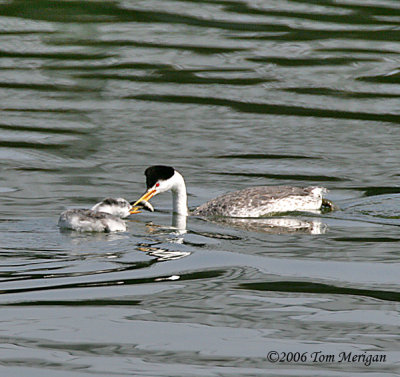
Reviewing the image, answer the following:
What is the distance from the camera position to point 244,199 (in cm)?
1388

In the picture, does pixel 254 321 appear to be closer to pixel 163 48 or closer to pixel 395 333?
pixel 395 333

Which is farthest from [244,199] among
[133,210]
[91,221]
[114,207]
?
[91,221]

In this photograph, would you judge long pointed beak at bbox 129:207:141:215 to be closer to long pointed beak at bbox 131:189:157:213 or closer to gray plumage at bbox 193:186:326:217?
long pointed beak at bbox 131:189:157:213

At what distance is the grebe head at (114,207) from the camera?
42.5 ft

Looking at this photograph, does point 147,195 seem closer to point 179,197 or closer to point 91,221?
point 179,197

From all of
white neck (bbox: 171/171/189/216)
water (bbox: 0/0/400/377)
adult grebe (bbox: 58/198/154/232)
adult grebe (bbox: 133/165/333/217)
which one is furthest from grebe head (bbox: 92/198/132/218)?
white neck (bbox: 171/171/189/216)

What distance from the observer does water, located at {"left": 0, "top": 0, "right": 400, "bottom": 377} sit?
8.46m

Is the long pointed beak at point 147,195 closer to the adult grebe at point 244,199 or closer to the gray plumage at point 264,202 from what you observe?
the adult grebe at point 244,199

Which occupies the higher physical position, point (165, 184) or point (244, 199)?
point (165, 184)

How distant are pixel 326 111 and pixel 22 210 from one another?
7.37 m

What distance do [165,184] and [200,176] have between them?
202cm

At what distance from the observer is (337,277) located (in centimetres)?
1034

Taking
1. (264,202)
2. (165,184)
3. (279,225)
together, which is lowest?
(279,225)

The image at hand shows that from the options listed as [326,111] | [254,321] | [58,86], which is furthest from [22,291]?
[58,86]
